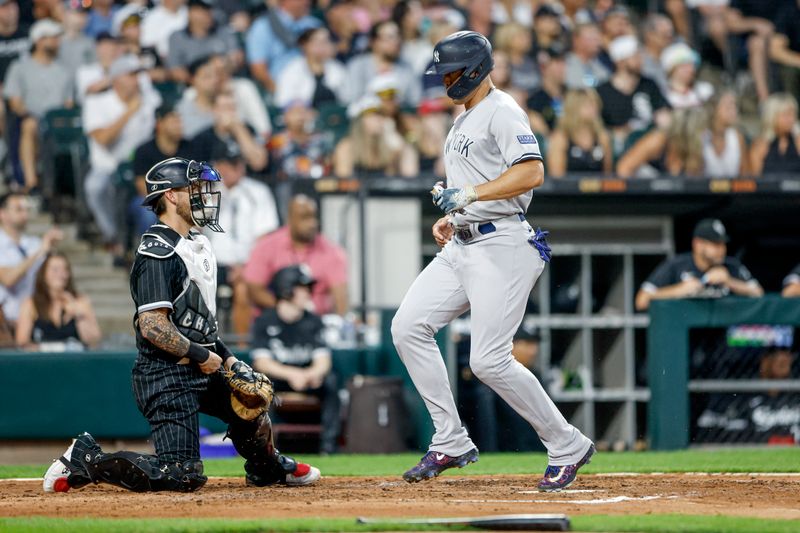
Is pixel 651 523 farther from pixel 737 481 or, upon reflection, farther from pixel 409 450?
pixel 409 450

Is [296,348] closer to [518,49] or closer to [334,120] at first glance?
[334,120]

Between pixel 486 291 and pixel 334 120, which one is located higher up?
pixel 334 120

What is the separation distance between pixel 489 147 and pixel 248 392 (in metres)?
1.50

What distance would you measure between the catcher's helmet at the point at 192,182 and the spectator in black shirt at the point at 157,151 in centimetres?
525

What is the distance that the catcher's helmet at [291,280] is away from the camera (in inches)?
379

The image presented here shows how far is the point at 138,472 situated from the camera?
5.51 metres

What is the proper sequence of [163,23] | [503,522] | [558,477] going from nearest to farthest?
[503,522], [558,477], [163,23]

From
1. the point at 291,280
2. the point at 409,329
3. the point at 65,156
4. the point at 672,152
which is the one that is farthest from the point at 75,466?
the point at 672,152

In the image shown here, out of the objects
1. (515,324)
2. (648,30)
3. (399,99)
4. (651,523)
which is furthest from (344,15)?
(651,523)

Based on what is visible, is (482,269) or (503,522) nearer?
(503,522)

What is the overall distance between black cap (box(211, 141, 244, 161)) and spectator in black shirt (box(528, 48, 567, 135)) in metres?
2.72

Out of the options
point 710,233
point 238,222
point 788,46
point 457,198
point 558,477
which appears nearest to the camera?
point 457,198

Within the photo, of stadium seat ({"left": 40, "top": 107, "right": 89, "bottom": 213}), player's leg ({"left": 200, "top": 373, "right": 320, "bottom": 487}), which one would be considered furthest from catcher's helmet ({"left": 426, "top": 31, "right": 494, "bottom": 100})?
stadium seat ({"left": 40, "top": 107, "right": 89, "bottom": 213})

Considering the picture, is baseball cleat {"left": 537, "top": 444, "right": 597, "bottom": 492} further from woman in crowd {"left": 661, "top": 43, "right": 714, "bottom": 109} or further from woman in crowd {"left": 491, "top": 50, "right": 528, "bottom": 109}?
woman in crowd {"left": 661, "top": 43, "right": 714, "bottom": 109}
